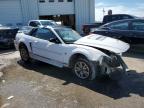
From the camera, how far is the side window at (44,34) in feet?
26.4

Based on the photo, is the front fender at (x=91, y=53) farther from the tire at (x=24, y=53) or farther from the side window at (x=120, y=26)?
the side window at (x=120, y=26)

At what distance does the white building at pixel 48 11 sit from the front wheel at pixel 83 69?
534 inches

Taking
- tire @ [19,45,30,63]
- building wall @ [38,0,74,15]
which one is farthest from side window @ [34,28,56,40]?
building wall @ [38,0,74,15]

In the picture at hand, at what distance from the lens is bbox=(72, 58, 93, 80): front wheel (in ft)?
22.0

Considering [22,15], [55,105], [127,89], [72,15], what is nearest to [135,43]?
[127,89]

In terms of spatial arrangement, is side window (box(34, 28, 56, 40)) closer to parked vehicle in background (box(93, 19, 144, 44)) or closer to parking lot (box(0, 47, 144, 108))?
parking lot (box(0, 47, 144, 108))

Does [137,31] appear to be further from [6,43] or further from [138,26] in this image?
[6,43]

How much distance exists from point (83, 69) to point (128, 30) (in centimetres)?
395

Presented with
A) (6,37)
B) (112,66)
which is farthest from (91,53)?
(6,37)

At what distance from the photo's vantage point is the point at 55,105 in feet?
17.8

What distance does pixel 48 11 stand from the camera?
22234 millimetres

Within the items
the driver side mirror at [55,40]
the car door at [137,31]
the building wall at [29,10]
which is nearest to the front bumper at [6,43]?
the driver side mirror at [55,40]

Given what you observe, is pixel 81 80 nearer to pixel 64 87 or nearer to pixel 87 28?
pixel 64 87

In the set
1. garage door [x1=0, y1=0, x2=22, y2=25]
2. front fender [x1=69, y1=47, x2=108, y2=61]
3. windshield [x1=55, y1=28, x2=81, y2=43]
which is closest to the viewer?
front fender [x1=69, y1=47, x2=108, y2=61]
